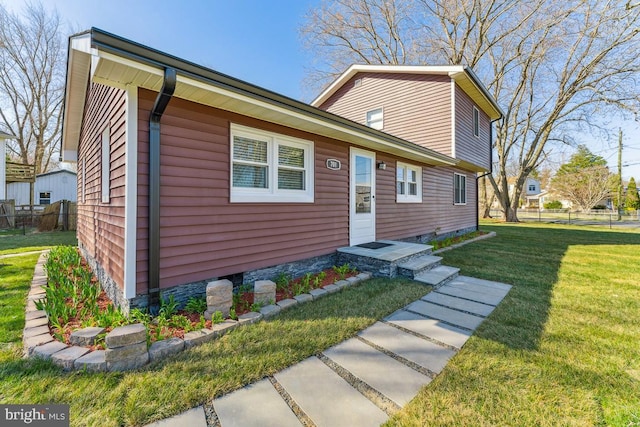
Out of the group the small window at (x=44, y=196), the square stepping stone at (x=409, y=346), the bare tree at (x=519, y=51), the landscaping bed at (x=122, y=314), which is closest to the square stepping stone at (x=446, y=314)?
the square stepping stone at (x=409, y=346)

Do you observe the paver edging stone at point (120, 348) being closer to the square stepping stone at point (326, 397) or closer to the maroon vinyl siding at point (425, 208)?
the square stepping stone at point (326, 397)

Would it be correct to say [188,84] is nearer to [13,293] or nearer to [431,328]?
[431,328]

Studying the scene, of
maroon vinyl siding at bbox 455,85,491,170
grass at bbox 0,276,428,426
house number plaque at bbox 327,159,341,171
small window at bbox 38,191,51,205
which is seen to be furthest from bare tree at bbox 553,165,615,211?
small window at bbox 38,191,51,205

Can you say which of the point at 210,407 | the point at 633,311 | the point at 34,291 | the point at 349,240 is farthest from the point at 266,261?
the point at 633,311


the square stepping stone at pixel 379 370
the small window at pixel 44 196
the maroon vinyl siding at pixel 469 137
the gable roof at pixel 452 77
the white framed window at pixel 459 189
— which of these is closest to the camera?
the square stepping stone at pixel 379 370

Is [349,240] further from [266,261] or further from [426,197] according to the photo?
[426,197]

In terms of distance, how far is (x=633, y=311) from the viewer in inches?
133

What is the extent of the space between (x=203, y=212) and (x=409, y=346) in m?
2.73

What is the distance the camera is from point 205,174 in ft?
11.2

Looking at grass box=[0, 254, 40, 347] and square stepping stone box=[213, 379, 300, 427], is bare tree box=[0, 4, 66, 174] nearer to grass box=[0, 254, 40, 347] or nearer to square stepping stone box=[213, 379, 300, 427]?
grass box=[0, 254, 40, 347]

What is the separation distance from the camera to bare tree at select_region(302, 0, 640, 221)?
13211 mm

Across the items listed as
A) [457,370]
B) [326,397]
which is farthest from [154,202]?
[457,370]

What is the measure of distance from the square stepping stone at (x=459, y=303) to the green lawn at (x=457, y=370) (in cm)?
18

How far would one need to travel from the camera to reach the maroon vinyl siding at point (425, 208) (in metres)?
6.54
